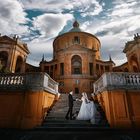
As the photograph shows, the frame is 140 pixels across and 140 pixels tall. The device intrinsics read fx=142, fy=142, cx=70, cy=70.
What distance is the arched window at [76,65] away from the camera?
2888cm

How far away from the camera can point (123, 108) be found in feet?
29.7

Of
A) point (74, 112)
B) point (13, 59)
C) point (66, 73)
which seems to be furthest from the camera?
point (66, 73)

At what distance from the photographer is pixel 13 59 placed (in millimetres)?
24750

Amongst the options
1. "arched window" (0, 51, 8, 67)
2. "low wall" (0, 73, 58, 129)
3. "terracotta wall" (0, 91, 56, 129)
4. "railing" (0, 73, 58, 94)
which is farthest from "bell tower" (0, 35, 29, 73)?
"terracotta wall" (0, 91, 56, 129)

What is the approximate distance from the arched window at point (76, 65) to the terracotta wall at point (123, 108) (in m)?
19.4

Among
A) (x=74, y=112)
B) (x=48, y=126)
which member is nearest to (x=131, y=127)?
(x=74, y=112)

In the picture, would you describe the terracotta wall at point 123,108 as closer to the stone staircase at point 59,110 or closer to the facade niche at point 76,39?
the stone staircase at point 59,110

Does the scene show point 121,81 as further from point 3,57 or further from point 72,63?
point 3,57

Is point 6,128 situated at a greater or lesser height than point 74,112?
lesser

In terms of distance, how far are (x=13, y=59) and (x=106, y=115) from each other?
20147 mm

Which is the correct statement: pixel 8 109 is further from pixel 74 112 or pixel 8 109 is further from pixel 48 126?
pixel 74 112

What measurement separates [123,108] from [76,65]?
2067cm

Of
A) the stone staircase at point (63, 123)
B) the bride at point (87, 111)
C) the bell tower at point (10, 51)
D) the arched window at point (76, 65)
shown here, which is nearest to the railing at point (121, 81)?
the bride at point (87, 111)

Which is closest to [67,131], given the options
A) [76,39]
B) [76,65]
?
[76,65]
